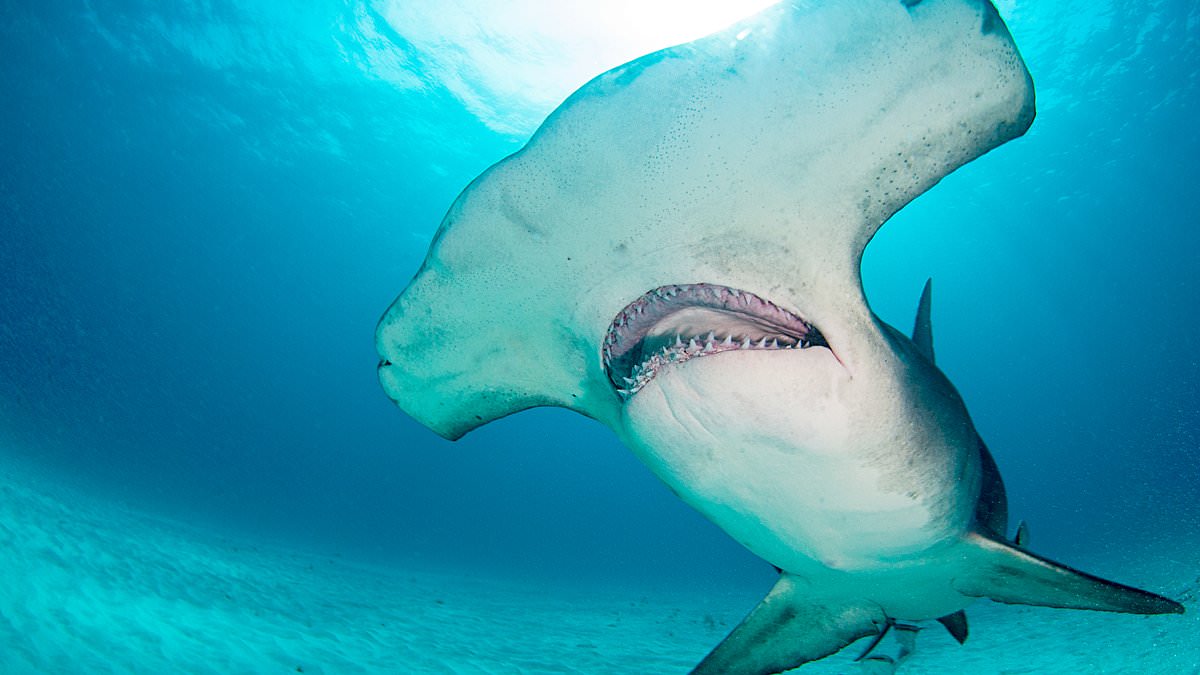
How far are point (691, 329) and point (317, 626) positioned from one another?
935 cm

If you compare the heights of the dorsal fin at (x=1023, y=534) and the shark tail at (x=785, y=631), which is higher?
the dorsal fin at (x=1023, y=534)

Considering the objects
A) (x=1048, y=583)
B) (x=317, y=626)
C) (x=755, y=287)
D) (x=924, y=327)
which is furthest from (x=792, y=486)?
(x=317, y=626)

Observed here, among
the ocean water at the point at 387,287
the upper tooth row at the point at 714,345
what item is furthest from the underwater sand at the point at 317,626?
the upper tooth row at the point at 714,345

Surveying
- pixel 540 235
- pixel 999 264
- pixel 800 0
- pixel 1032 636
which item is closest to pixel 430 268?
pixel 540 235

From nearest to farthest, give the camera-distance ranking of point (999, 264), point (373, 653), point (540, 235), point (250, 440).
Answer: point (540, 235) → point (373, 653) → point (999, 264) → point (250, 440)

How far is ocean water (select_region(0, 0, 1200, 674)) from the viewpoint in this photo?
8.50 metres

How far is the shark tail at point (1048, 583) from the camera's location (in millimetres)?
2172

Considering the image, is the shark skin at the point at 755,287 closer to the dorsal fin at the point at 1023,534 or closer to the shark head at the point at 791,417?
the shark head at the point at 791,417

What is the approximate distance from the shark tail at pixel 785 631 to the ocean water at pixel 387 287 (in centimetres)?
556

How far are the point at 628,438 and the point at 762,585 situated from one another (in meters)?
32.7

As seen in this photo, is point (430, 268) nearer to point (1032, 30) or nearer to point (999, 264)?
point (1032, 30)

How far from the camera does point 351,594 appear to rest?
41.4ft

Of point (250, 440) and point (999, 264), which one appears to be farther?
point (250, 440)

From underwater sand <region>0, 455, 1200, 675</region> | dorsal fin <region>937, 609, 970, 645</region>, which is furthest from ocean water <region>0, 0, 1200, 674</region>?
dorsal fin <region>937, 609, 970, 645</region>
